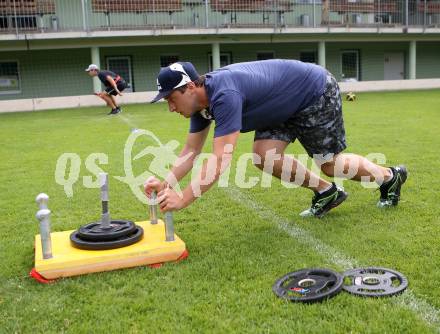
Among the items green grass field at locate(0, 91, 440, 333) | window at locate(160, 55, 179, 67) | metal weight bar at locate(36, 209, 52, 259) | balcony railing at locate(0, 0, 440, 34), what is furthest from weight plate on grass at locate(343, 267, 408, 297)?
window at locate(160, 55, 179, 67)

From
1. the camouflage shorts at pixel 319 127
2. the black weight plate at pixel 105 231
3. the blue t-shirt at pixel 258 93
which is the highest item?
the blue t-shirt at pixel 258 93

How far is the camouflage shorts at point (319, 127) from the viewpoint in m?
3.84

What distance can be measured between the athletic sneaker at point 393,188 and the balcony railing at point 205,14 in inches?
731

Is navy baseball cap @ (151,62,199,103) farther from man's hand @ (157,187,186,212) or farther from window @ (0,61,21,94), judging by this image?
window @ (0,61,21,94)

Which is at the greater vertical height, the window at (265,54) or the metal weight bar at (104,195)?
the window at (265,54)

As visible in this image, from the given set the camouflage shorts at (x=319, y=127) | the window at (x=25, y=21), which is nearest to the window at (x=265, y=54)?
the window at (x=25, y=21)

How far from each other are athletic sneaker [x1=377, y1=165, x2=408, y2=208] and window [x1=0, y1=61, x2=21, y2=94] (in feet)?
72.5

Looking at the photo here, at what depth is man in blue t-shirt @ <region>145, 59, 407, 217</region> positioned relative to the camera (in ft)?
10.1

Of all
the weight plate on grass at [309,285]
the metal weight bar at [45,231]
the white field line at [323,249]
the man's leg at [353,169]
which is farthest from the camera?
the man's leg at [353,169]

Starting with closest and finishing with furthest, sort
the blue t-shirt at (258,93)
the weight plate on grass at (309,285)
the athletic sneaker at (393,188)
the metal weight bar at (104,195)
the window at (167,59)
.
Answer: the weight plate on grass at (309,285) < the blue t-shirt at (258,93) < the metal weight bar at (104,195) < the athletic sneaker at (393,188) < the window at (167,59)

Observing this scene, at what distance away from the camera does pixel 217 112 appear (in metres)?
3.04

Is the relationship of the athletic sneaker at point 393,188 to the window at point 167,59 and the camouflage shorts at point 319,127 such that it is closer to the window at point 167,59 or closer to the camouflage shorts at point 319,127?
the camouflage shorts at point 319,127

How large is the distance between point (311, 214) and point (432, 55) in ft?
96.7

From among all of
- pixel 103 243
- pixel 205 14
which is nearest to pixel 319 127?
pixel 103 243
